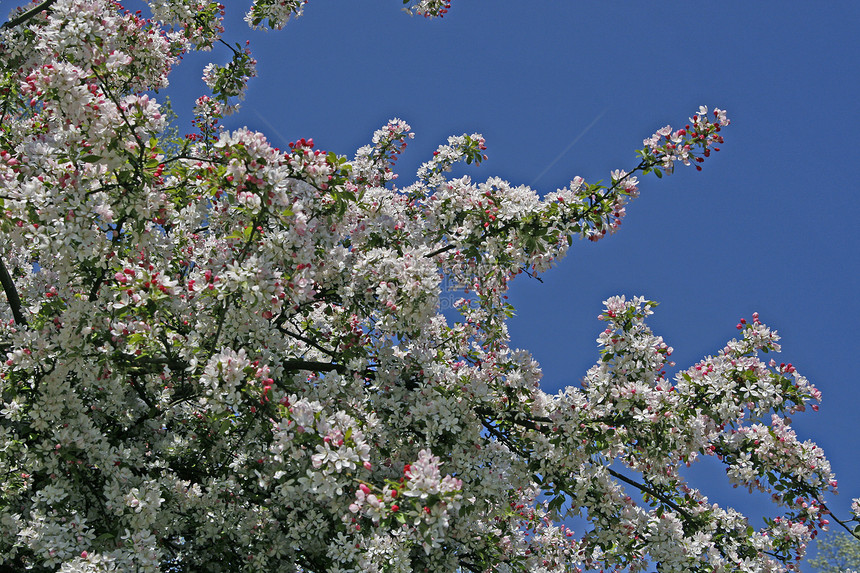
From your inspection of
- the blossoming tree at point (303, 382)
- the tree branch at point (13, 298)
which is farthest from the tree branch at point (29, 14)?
the tree branch at point (13, 298)

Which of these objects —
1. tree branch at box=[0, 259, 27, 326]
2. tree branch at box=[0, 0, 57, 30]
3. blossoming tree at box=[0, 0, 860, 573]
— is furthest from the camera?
tree branch at box=[0, 0, 57, 30]

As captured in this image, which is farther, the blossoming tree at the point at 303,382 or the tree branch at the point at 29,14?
the tree branch at the point at 29,14

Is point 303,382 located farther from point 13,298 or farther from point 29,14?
point 29,14

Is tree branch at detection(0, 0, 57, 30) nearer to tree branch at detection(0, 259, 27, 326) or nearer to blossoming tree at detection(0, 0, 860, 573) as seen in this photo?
blossoming tree at detection(0, 0, 860, 573)

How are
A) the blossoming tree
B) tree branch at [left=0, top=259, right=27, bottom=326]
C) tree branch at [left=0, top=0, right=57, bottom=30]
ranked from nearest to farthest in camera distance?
the blossoming tree < tree branch at [left=0, top=259, right=27, bottom=326] < tree branch at [left=0, top=0, right=57, bottom=30]

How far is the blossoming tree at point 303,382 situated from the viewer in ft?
18.3

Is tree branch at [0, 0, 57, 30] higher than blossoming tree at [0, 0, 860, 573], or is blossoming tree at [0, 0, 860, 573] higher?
tree branch at [0, 0, 57, 30]

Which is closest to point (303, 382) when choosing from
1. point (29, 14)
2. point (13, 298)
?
point (13, 298)

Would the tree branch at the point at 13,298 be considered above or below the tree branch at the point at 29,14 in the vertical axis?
below

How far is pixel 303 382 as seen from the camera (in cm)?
695

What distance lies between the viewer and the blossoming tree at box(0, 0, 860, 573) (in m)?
5.59

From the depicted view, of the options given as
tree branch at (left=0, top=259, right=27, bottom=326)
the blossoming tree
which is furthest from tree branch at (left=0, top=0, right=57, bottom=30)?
tree branch at (left=0, top=259, right=27, bottom=326)

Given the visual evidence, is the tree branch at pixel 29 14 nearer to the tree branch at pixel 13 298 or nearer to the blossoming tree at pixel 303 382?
the blossoming tree at pixel 303 382

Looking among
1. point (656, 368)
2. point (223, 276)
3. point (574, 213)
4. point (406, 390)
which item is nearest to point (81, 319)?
point (223, 276)
